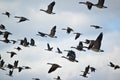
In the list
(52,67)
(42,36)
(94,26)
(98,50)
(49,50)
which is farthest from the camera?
(49,50)

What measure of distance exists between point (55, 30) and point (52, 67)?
349 inches

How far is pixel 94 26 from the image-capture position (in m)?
75.8

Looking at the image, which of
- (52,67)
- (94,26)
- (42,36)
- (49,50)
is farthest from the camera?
(49,50)

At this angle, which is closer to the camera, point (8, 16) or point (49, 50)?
point (8, 16)

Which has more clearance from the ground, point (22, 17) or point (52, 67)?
point (22, 17)

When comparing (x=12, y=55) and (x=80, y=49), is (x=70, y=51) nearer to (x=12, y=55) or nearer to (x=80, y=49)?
(x=80, y=49)

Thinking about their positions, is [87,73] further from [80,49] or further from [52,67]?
[52,67]

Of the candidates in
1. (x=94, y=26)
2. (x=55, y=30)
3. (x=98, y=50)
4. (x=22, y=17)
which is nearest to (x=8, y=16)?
(x=22, y=17)

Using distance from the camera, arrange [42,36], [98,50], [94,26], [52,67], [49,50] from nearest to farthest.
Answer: [98,50], [52,67], [94,26], [42,36], [49,50]

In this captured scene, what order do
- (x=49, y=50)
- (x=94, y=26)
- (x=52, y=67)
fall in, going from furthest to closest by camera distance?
(x=49, y=50)
(x=94, y=26)
(x=52, y=67)

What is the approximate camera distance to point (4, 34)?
8325cm

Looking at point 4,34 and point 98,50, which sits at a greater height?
point 4,34

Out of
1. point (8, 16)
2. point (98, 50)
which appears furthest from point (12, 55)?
point (98, 50)

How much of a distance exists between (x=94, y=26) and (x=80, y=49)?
20.1ft
